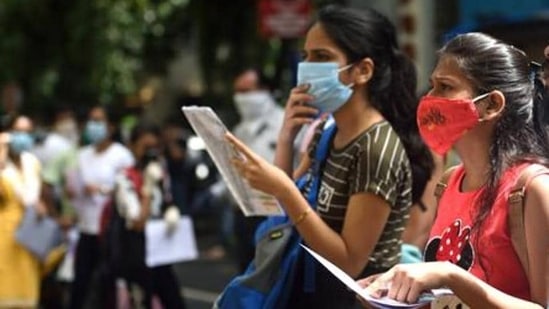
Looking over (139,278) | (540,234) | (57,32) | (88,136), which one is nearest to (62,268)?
(88,136)

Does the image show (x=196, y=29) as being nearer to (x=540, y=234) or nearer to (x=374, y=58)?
(x=374, y=58)

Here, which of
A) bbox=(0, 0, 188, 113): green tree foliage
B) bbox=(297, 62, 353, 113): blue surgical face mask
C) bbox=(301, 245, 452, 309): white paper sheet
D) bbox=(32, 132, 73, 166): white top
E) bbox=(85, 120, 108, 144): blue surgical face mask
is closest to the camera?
bbox=(301, 245, 452, 309): white paper sheet

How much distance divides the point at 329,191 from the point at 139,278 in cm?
524

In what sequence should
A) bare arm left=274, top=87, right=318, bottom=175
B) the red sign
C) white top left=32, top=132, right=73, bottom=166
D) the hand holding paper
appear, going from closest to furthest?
1. the hand holding paper
2. bare arm left=274, top=87, right=318, bottom=175
3. white top left=32, top=132, right=73, bottom=166
4. the red sign

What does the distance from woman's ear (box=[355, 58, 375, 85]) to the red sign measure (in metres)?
9.59

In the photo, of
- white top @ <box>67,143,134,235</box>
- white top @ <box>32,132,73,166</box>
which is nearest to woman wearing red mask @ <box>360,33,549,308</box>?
white top @ <box>67,143,134,235</box>

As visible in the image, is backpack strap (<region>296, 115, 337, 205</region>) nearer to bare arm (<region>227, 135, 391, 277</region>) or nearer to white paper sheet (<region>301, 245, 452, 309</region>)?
bare arm (<region>227, 135, 391, 277</region>)

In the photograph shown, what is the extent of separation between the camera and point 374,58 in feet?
14.9

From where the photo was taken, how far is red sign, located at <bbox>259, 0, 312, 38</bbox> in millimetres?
14109

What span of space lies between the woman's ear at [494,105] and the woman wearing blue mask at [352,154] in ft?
3.27

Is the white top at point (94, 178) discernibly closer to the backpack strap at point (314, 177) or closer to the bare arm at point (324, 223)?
the backpack strap at point (314, 177)

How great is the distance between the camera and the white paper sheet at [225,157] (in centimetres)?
421

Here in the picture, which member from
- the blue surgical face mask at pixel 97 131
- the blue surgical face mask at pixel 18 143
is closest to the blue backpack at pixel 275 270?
the blue surgical face mask at pixel 18 143

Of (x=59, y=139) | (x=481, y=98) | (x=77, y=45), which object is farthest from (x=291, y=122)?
(x=77, y=45)
